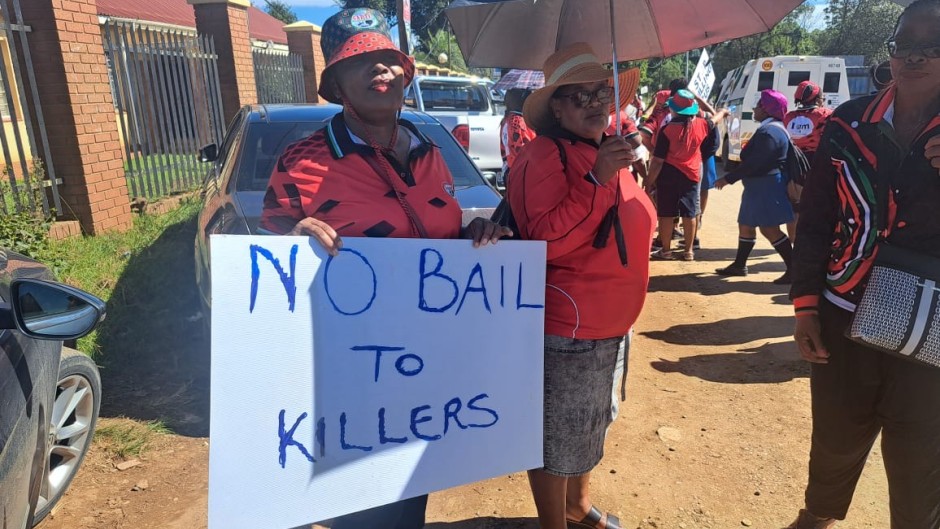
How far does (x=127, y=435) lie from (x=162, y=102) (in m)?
6.84

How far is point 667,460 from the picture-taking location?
3121 mm

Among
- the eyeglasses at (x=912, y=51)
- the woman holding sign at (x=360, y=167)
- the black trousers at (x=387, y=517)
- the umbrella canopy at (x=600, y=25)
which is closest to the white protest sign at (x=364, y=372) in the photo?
the woman holding sign at (x=360, y=167)

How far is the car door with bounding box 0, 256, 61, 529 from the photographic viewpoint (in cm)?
174

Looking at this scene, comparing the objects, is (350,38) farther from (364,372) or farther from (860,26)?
(860,26)

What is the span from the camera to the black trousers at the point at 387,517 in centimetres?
195

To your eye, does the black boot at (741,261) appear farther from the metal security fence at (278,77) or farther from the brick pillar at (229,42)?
the metal security fence at (278,77)

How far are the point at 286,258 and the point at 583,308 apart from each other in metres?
0.90

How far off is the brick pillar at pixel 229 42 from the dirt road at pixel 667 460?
21.9 ft

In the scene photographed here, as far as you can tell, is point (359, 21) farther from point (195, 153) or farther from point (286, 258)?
point (195, 153)

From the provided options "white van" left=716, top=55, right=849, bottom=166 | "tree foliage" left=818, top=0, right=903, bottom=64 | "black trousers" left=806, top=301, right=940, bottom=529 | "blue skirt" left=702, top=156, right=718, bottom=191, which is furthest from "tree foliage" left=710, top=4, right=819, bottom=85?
"black trousers" left=806, top=301, right=940, bottom=529

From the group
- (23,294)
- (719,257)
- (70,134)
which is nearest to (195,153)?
(70,134)

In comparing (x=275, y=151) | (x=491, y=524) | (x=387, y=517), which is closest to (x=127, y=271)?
(x=275, y=151)

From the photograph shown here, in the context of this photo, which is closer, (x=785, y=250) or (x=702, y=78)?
(x=785, y=250)

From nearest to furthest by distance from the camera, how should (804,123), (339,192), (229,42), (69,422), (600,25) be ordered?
(339,192), (600,25), (69,422), (804,123), (229,42)
